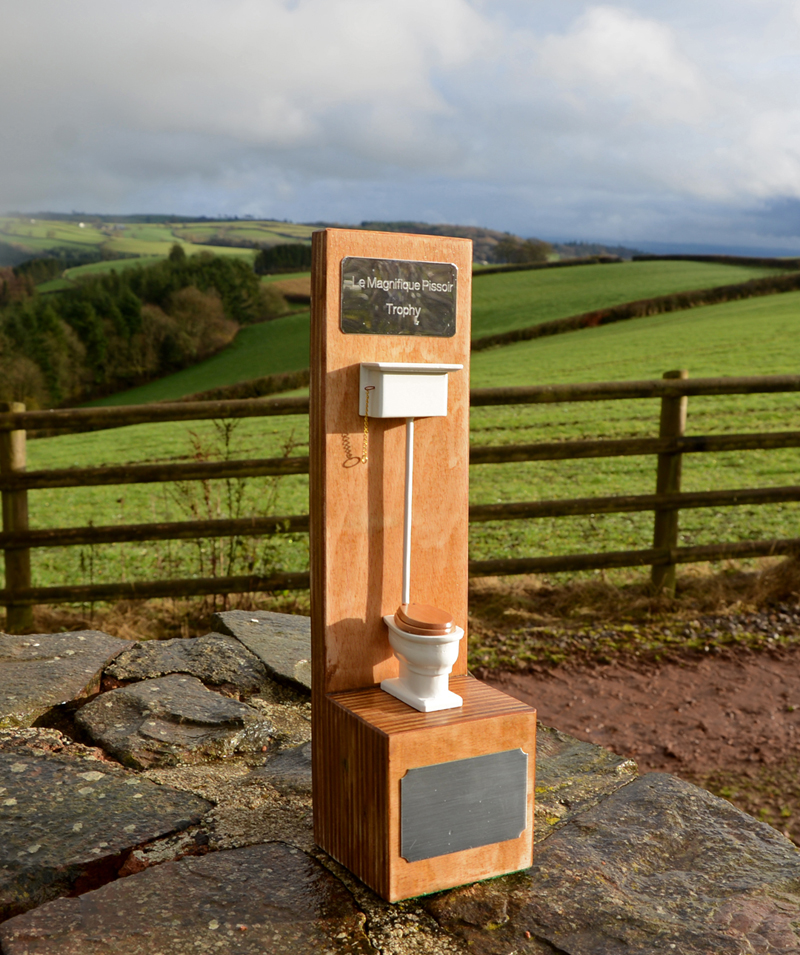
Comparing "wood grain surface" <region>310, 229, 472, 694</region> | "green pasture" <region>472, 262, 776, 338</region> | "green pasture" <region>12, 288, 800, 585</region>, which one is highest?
"green pasture" <region>472, 262, 776, 338</region>

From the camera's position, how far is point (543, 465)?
12406 mm

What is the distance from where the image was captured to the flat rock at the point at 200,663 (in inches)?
127

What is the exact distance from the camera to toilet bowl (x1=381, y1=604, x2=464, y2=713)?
6.33 ft

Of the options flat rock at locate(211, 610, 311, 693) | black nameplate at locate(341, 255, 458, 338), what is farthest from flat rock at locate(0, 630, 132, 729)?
black nameplate at locate(341, 255, 458, 338)

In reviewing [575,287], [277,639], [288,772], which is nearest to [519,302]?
[575,287]

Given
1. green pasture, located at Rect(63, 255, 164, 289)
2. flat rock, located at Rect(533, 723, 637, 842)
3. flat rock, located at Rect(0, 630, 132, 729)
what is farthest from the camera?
green pasture, located at Rect(63, 255, 164, 289)

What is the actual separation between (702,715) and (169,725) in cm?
247

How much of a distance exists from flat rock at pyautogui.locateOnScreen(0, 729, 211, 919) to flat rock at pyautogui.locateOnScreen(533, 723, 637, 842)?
964mm

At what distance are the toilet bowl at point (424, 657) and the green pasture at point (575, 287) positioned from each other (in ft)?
103

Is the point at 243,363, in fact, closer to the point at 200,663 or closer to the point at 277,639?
the point at 277,639

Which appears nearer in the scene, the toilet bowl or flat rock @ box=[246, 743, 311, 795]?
the toilet bowl

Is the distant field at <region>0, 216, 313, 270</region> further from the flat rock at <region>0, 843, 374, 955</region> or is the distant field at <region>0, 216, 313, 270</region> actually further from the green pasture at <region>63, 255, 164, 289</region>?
the flat rock at <region>0, 843, 374, 955</region>

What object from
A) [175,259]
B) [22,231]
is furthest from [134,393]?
[22,231]

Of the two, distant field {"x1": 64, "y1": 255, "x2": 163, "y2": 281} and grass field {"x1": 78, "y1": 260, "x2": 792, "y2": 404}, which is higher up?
distant field {"x1": 64, "y1": 255, "x2": 163, "y2": 281}
